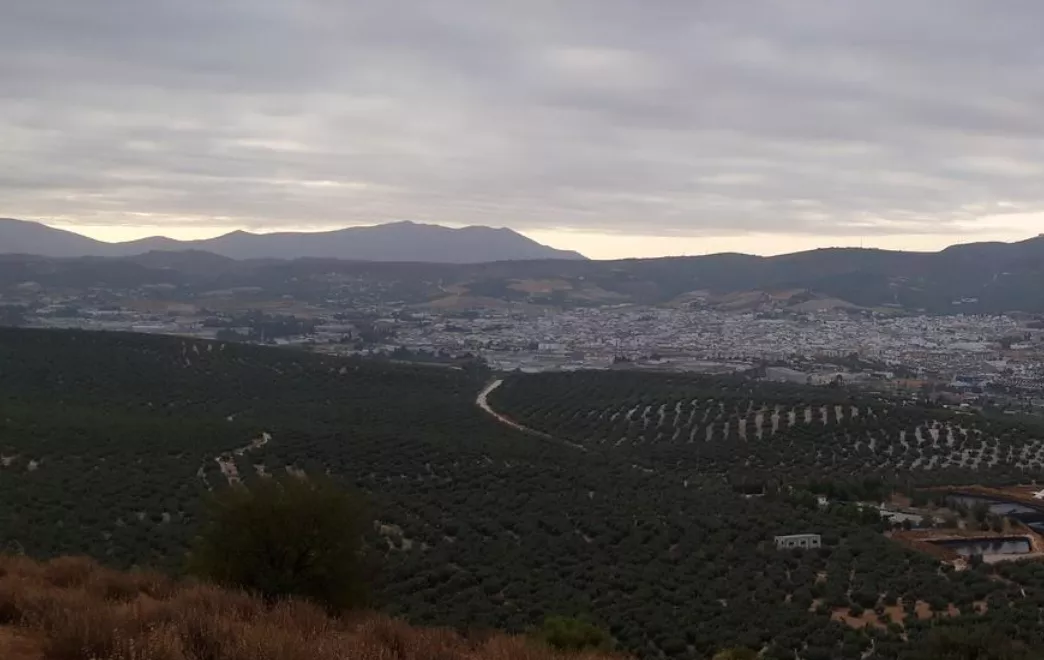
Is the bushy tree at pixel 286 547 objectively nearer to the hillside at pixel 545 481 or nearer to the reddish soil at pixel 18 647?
the hillside at pixel 545 481

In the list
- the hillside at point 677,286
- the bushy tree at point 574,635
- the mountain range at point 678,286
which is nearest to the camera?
the bushy tree at point 574,635

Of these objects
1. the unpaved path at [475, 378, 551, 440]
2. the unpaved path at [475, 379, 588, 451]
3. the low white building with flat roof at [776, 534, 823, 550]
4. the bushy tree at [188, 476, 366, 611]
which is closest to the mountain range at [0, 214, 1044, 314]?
the unpaved path at [475, 378, 551, 440]

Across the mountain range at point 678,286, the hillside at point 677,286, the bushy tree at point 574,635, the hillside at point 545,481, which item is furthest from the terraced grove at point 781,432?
the hillside at point 677,286

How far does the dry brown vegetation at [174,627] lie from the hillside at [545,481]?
5.27m

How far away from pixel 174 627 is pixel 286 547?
5.69 metres

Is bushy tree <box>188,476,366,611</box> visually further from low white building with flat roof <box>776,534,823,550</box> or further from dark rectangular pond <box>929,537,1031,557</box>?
dark rectangular pond <box>929,537,1031,557</box>

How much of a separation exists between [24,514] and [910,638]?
1860 cm

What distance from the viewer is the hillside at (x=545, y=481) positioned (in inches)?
672

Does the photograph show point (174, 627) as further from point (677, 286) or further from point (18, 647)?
point (677, 286)

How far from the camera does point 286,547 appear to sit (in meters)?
12.3

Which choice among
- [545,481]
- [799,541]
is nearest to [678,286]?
[545,481]

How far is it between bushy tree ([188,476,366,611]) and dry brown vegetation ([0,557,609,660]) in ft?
5.36

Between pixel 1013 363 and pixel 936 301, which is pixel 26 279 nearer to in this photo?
pixel 1013 363

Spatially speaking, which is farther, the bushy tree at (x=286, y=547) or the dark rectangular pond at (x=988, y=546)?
the dark rectangular pond at (x=988, y=546)
